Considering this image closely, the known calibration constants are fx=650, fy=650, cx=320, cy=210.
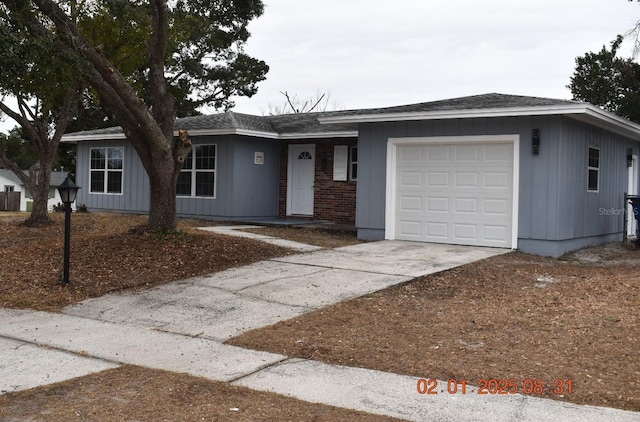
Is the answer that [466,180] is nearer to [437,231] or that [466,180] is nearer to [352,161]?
[437,231]

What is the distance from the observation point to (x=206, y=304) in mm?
7953

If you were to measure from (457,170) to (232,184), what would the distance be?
6.64m

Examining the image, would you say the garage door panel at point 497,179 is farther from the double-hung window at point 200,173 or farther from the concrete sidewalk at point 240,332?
the double-hung window at point 200,173

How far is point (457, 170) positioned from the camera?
499 inches

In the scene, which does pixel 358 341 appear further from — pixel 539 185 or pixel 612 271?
pixel 539 185

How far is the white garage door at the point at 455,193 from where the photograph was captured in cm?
1223

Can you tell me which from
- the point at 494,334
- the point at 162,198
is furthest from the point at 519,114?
the point at 162,198

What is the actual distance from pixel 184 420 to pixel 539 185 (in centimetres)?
914

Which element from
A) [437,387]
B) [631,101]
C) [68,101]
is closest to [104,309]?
[437,387]

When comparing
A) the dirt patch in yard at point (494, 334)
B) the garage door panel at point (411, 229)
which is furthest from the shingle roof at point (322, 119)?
the dirt patch in yard at point (494, 334)

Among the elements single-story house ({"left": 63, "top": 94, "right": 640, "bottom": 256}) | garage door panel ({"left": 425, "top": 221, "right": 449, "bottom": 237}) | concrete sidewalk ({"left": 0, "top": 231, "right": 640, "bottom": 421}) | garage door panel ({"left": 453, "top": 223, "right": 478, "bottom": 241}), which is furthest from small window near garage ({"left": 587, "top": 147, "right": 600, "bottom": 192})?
concrete sidewalk ({"left": 0, "top": 231, "right": 640, "bottom": 421})

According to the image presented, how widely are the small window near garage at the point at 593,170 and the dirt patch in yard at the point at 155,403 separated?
10384 mm

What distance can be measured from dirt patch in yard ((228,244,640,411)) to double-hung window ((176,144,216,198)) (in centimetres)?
966

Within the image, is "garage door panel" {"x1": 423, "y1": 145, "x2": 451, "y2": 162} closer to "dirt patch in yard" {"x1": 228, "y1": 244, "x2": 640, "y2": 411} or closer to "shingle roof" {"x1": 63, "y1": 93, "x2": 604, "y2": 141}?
"shingle roof" {"x1": 63, "y1": 93, "x2": 604, "y2": 141}
